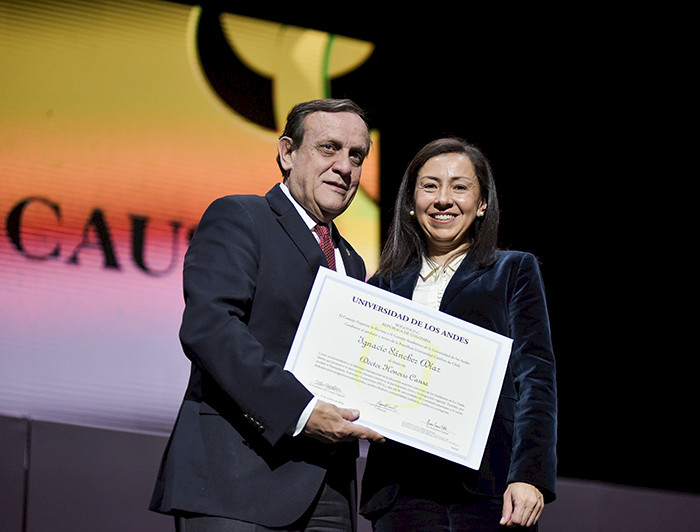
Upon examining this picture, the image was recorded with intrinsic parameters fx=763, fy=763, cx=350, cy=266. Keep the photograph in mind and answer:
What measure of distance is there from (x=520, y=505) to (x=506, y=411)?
0.69 ft

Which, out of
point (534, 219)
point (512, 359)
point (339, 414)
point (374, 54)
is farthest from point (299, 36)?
point (339, 414)

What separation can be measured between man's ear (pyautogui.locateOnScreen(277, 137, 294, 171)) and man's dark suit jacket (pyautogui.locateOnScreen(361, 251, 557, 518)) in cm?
49

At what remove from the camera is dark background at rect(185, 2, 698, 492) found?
3.29 metres

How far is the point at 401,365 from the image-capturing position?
157 centimetres

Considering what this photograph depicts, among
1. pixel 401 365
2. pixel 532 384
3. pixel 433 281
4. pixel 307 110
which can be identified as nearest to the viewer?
pixel 401 365

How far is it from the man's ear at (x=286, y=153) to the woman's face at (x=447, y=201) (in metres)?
0.38

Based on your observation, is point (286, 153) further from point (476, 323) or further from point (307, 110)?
point (476, 323)

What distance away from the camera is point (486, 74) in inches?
139

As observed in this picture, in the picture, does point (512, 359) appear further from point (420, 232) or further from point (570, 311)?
point (570, 311)

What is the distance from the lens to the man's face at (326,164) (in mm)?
1757

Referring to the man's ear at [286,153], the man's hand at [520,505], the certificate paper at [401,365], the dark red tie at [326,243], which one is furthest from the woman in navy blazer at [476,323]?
the man's ear at [286,153]

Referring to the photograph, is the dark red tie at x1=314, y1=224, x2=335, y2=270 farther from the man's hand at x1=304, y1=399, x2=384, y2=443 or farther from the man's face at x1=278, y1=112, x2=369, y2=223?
the man's hand at x1=304, y1=399, x2=384, y2=443

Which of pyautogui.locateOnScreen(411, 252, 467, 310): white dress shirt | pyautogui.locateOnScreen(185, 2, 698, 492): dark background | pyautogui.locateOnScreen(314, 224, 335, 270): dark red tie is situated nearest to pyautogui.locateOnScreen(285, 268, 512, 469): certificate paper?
pyautogui.locateOnScreen(314, 224, 335, 270): dark red tie

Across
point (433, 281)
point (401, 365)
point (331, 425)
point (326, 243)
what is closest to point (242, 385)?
point (331, 425)
